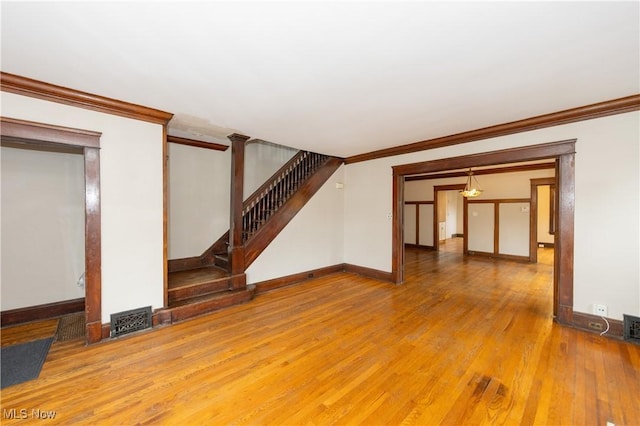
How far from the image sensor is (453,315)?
330 centimetres

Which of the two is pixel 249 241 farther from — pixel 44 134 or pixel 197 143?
pixel 44 134

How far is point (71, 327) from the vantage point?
2920 millimetres

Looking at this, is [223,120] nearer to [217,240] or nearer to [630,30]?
[217,240]

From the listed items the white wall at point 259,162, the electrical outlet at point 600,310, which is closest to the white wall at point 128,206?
the white wall at point 259,162

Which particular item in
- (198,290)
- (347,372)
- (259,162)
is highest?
(259,162)

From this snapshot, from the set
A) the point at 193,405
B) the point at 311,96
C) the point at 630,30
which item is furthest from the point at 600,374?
the point at 311,96

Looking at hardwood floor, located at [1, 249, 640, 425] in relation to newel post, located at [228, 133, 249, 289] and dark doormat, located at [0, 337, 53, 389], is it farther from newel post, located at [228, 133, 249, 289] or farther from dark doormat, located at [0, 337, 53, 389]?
newel post, located at [228, 133, 249, 289]

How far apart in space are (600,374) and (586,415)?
2.37 ft

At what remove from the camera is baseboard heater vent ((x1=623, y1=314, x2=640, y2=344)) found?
2.60 meters

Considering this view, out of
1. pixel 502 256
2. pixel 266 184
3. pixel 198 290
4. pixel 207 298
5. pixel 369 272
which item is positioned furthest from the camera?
pixel 502 256

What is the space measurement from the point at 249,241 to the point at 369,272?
8.33ft

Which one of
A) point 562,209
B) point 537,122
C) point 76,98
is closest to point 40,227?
point 76,98

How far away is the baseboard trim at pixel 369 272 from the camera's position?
190 inches

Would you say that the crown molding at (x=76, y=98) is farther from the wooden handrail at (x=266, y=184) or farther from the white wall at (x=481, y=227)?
the white wall at (x=481, y=227)
